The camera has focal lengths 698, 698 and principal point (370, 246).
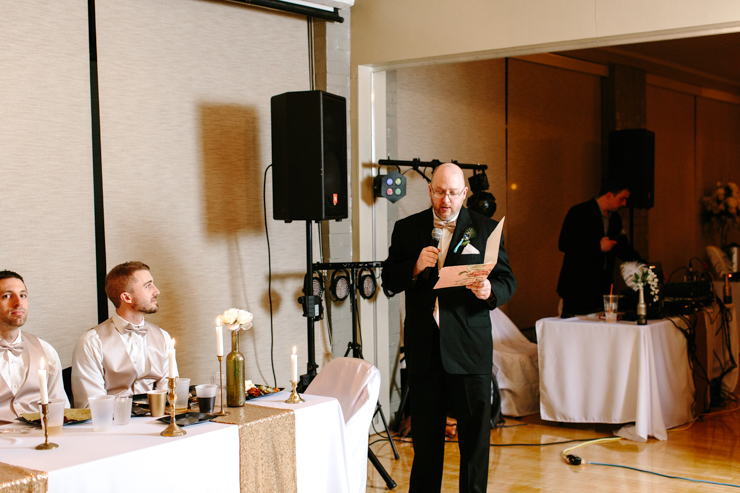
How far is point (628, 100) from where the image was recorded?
7605 millimetres

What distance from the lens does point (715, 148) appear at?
30.0ft

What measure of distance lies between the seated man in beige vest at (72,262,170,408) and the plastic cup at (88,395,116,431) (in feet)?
2.62

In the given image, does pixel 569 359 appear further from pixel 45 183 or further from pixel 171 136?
pixel 45 183

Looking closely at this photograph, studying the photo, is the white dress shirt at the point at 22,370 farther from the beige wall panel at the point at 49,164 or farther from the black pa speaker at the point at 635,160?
the black pa speaker at the point at 635,160

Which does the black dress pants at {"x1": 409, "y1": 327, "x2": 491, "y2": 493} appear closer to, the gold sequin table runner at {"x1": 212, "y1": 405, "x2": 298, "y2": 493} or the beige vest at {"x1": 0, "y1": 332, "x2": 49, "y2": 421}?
the gold sequin table runner at {"x1": 212, "y1": 405, "x2": 298, "y2": 493}

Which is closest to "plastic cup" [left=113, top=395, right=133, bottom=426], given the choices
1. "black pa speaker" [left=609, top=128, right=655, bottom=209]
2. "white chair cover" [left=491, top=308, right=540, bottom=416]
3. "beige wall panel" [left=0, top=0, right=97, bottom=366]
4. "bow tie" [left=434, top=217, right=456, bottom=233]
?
"beige wall panel" [left=0, top=0, right=97, bottom=366]

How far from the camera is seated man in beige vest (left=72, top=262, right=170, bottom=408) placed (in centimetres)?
295

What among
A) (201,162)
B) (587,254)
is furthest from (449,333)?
(587,254)

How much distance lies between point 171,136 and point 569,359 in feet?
9.91

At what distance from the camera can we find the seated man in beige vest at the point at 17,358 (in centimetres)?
273

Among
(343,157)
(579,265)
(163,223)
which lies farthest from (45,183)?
(579,265)

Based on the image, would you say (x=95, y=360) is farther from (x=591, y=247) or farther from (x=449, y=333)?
(x=591, y=247)

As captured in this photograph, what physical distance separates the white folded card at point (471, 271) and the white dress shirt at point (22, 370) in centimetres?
155

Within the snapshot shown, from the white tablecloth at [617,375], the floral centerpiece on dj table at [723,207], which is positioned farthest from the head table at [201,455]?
the floral centerpiece on dj table at [723,207]
